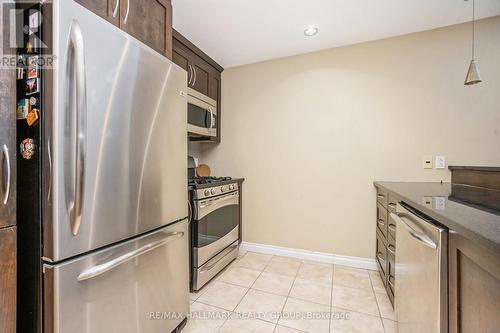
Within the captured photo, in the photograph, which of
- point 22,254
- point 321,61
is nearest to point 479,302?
point 22,254

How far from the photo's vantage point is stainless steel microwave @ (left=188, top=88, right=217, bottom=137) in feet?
7.34

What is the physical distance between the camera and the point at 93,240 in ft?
2.95

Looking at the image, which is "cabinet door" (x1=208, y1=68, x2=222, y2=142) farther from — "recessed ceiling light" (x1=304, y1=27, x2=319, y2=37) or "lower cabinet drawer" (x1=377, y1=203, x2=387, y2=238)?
"lower cabinet drawer" (x1=377, y1=203, x2=387, y2=238)

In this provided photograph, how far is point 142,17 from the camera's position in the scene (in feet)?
4.41

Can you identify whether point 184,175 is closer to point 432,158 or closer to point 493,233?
point 493,233

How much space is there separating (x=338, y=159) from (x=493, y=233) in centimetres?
187

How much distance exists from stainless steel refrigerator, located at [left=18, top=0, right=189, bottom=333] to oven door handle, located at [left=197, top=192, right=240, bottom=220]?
0.50 m

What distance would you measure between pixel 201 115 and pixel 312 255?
1.99 m

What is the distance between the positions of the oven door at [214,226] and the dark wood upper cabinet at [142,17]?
3.98 feet

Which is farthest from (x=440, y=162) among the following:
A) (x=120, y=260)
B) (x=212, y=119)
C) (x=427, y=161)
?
(x=120, y=260)

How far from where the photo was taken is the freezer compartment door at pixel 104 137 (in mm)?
803

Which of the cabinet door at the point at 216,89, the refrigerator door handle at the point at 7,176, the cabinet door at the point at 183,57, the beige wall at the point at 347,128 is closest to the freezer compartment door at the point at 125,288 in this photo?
the refrigerator door handle at the point at 7,176

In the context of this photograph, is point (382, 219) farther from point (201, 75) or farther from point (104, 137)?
point (201, 75)

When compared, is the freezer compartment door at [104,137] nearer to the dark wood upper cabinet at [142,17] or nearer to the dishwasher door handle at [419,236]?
the dark wood upper cabinet at [142,17]
